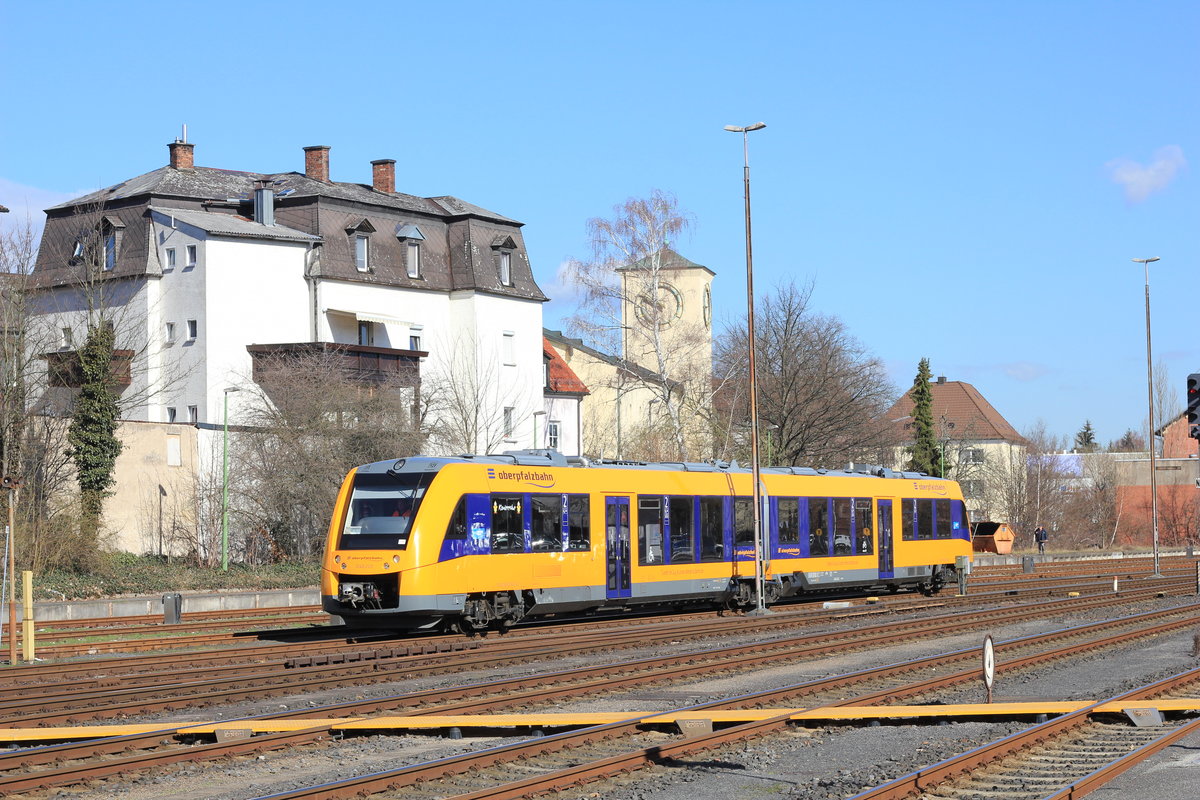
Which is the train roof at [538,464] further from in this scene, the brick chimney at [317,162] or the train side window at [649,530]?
the brick chimney at [317,162]

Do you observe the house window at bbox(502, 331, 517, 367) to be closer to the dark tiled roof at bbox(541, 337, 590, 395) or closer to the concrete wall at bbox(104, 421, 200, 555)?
the dark tiled roof at bbox(541, 337, 590, 395)

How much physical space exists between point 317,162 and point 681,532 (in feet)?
127

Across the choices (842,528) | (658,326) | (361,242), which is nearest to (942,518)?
(842,528)

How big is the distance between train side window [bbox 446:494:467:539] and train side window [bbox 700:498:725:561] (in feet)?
22.4

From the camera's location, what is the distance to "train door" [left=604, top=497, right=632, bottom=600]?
25453mm

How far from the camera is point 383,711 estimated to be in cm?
1445

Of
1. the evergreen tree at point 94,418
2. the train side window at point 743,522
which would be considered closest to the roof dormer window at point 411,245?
the evergreen tree at point 94,418

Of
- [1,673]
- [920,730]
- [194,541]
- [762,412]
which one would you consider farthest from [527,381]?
[920,730]

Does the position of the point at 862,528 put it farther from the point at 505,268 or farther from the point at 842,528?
the point at 505,268

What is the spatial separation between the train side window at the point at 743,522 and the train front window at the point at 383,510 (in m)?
8.60

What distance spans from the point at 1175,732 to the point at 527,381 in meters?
52.1

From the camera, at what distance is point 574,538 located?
80.8ft

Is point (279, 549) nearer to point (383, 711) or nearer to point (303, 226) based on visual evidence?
point (303, 226)

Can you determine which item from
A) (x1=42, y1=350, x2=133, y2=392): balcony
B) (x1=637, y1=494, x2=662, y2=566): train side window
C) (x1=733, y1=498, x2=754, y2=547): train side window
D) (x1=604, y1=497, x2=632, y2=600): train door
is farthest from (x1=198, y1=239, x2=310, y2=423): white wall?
(x1=604, y1=497, x2=632, y2=600): train door
